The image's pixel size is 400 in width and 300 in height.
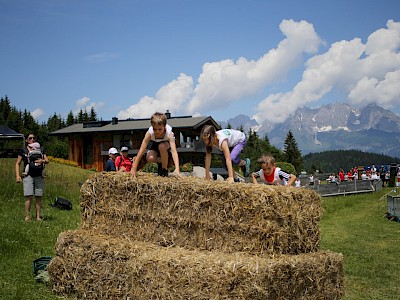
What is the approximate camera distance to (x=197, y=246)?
5797 millimetres

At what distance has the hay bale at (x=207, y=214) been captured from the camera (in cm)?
539

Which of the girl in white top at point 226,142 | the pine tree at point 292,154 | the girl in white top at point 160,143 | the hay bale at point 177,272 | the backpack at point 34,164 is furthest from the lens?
the pine tree at point 292,154

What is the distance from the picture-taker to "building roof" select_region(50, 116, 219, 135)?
155 feet

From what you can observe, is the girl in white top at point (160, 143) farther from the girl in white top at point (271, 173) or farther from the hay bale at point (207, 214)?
the girl in white top at point (271, 173)

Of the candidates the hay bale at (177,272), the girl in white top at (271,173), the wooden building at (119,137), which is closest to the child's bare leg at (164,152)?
the girl in white top at (271,173)

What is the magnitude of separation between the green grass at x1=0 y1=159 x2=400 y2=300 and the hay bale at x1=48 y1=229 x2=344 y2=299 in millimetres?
590

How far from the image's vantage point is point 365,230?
1345cm

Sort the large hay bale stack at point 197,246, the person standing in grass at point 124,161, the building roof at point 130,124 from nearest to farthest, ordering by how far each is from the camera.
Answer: the large hay bale stack at point 197,246, the person standing in grass at point 124,161, the building roof at point 130,124

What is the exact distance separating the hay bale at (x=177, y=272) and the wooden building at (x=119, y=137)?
1485 inches

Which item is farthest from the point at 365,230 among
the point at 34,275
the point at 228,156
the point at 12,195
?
the point at 12,195

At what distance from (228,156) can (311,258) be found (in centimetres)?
214

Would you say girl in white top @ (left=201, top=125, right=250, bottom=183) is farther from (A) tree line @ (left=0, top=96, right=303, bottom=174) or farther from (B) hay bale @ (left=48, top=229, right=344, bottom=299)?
(A) tree line @ (left=0, top=96, right=303, bottom=174)

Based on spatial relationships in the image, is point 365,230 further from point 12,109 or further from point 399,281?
point 12,109

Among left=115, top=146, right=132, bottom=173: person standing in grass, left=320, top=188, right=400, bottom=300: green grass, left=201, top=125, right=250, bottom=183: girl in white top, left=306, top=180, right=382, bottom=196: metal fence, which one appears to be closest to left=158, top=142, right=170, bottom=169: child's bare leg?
left=201, top=125, right=250, bottom=183: girl in white top
